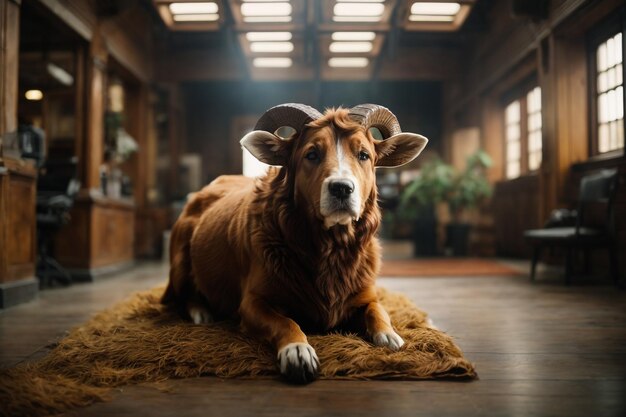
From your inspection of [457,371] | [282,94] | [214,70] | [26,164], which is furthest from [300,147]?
[282,94]

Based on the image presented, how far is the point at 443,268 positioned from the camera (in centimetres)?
592

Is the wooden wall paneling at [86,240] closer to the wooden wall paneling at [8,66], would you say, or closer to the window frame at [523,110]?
the wooden wall paneling at [8,66]

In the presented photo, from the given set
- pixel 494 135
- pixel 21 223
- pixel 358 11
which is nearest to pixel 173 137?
pixel 358 11

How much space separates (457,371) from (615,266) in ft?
10.4

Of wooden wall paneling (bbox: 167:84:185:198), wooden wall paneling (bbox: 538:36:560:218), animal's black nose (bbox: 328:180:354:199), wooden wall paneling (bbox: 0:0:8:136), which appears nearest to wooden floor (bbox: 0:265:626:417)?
animal's black nose (bbox: 328:180:354:199)

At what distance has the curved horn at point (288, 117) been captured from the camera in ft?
7.14

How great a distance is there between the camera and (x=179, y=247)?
2.86 m

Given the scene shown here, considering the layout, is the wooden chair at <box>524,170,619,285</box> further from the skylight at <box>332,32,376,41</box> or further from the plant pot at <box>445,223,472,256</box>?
the skylight at <box>332,32,376,41</box>

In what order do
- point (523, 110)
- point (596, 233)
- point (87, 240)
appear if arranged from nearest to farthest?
point (596, 233) → point (87, 240) → point (523, 110)

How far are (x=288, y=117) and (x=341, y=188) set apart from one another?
0.53 m

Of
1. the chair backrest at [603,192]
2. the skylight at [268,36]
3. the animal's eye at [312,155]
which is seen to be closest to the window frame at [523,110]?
the chair backrest at [603,192]

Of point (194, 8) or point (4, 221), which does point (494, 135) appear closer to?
point (194, 8)

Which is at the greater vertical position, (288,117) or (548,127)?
(548,127)

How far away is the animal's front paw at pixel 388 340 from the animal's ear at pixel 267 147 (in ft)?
2.73
